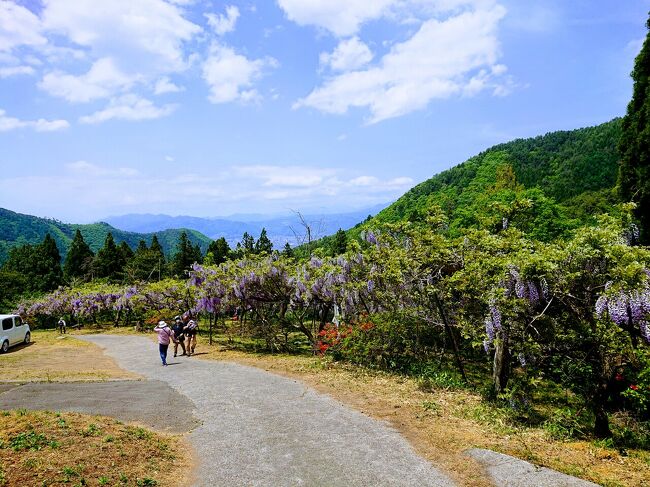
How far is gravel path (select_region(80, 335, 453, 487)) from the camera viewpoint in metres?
6.66

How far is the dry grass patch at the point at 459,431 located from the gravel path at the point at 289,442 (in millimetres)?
444

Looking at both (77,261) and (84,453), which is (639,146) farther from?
(77,261)

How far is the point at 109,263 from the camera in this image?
60.0 metres

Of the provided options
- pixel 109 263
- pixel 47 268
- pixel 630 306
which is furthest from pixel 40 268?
pixel 630 306

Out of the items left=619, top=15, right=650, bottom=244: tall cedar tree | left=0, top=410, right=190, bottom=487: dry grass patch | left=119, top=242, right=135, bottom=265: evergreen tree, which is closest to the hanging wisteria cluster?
left=0, top=410, right=190, bottom=487: dry grass patch

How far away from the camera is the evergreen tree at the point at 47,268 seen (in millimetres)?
56037

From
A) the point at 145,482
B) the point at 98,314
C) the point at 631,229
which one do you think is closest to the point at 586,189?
the point at 631,229

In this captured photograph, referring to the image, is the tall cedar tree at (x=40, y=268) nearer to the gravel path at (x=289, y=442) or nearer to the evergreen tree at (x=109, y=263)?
the evergreen tree at (x=109, y=263)

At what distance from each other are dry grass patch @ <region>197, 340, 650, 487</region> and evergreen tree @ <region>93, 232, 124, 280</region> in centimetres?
5461

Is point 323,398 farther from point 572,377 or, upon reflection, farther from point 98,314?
point 98,314

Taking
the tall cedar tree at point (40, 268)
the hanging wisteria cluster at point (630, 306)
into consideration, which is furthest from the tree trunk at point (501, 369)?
the tall cedar tree at point (40, 268)

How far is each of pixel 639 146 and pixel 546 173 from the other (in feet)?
216

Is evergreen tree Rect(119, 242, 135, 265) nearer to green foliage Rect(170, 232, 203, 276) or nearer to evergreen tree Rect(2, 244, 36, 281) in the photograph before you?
green foliage Rect(170, 232, 203, 276)

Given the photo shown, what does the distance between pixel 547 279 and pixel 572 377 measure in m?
3.88
